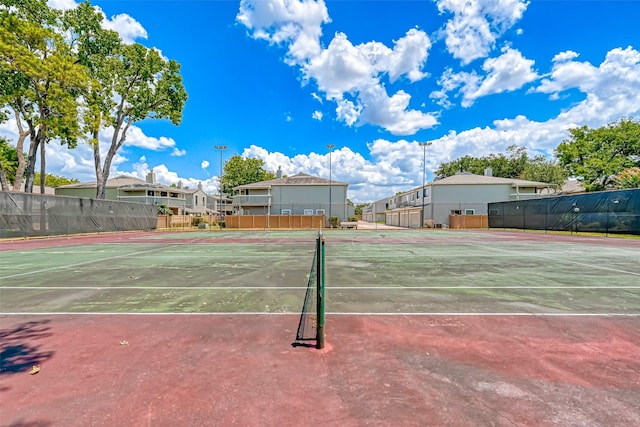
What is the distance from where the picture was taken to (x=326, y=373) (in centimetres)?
291

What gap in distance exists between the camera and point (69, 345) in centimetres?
357

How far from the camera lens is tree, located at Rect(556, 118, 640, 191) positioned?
3484cm

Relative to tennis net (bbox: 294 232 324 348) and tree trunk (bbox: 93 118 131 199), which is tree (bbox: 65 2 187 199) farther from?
tennis net (bbox: 294 232 324 348)

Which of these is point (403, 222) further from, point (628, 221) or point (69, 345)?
point (69, 345)

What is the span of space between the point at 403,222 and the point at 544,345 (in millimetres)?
51137

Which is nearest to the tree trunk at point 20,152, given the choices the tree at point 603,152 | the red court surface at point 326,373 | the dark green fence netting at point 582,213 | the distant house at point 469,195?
the red court surface at point 326,373

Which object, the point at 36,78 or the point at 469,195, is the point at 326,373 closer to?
the point at 36,78

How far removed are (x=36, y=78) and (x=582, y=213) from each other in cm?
4474

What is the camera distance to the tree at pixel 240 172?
64438mm

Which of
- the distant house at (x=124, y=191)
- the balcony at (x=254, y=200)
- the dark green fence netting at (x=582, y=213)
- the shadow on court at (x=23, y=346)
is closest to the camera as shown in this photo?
the shadow on court at (x=23, y=346)

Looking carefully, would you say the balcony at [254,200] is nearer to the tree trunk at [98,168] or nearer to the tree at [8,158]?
the tree trunk at [98,168]

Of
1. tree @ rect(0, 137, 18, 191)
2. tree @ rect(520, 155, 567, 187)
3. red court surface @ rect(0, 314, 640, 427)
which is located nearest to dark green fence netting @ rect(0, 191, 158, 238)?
red court surface @ rect(0, 314, 640, 427)

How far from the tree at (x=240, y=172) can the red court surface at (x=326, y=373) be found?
204ft

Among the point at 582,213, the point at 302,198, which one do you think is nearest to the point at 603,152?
the point at 582,213
